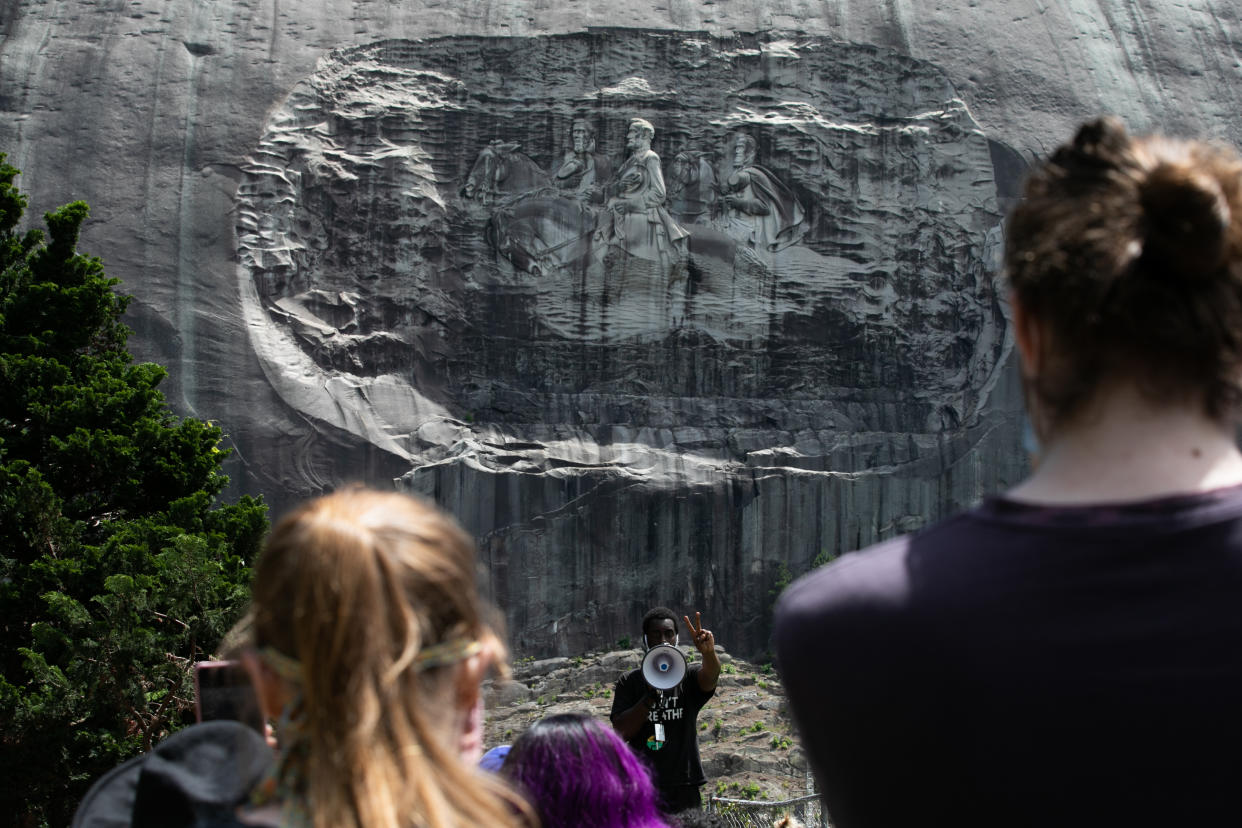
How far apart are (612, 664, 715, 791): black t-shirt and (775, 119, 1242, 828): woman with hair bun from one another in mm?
3343

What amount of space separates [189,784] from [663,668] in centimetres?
313

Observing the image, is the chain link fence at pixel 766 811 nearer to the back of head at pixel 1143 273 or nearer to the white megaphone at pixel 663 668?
the white megaphone at pixel 663 668

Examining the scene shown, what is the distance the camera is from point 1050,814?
1.08m

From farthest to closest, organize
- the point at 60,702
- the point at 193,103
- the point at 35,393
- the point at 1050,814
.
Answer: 1. the point at 193,103
2. the point at 35,393
3. the point at 60,702
4. the point at 1050,814

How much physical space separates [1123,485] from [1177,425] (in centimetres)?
8

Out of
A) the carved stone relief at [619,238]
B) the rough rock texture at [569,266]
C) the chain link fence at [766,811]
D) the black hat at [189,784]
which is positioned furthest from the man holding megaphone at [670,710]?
the carved stone relief at [619,238]

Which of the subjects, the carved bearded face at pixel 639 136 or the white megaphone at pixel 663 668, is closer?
the white megaphone at pixel 663 668

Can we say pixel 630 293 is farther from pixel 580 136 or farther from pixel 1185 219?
pixel 1185 219

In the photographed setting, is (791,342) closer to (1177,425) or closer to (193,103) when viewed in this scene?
(193,103)

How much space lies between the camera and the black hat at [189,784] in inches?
56.4

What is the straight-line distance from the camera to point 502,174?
1573 cm

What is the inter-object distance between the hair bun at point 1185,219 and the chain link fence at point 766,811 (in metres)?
5.69

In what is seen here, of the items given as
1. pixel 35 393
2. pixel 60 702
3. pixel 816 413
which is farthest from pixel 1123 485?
pixel 816 413

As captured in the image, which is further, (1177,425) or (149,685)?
(149,685)
